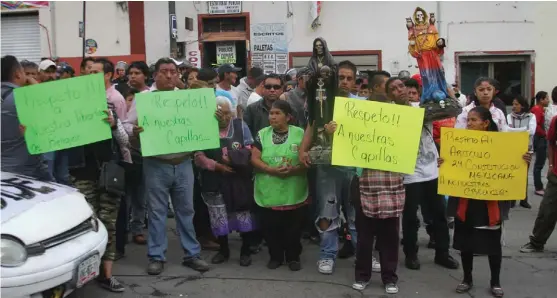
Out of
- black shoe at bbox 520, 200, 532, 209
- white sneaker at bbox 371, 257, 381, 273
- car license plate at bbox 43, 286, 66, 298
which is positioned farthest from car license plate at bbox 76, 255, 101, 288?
black shoe at bbox 520, 200, 532, 209

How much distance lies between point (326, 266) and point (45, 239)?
2.51 metres

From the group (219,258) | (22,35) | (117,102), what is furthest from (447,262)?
(22,35)

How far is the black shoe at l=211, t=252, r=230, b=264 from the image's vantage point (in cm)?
541

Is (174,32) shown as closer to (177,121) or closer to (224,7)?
(224,7)

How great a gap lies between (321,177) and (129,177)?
6.53 ft

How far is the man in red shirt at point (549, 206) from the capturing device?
5.51 m

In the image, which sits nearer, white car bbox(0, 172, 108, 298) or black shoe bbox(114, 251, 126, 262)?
white car bbox(0, 172, 108, 298)

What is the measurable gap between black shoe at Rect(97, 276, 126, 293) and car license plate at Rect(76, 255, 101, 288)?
59 cm

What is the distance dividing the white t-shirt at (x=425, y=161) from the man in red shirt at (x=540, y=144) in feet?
15.7

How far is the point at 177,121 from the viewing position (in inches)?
189

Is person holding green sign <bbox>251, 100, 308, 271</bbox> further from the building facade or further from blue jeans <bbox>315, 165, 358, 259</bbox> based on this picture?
the building facade

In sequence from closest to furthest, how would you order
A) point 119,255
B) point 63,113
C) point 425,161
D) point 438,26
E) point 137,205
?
1. point 63,113
2. point 425,161
3. point 119,255
4. point 137,205
5. point 438,26

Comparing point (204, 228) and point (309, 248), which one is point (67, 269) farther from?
point (309, 248)

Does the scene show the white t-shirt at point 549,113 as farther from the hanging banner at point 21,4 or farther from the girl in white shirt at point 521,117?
the hanging banner at point 21,4
